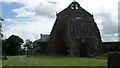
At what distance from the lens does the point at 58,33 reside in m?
47.5

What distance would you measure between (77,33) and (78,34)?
15.0 inches

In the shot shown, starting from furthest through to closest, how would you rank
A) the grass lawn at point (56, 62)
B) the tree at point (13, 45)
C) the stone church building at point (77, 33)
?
the tree at point (13, 45) < the stone church building at point (77, 33) < the grass lawn at point (56, 62)

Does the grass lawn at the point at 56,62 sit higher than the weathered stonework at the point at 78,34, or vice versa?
the weathered stonework at the point at 78,34

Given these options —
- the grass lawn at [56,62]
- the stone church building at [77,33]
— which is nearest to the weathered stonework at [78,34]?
the stone church building at [77,33]

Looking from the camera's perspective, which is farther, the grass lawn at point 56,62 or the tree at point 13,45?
the tree at point 13,45

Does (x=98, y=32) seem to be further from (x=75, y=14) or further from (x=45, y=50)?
(x=45, y=50)

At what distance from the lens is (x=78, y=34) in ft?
142

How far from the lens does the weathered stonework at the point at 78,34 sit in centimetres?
4284

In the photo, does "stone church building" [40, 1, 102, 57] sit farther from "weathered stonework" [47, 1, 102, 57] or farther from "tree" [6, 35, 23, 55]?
"tree" [6, 35, 23, 55]

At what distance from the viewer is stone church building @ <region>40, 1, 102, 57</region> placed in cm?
4284

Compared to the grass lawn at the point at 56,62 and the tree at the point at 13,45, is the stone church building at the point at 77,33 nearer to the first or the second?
the grass lawn at the point at 56,62

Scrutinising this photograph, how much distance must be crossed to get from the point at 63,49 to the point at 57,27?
689 centimetres

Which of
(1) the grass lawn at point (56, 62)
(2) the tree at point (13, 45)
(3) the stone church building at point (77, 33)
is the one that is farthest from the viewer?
(2) the tree at point (13, 45)

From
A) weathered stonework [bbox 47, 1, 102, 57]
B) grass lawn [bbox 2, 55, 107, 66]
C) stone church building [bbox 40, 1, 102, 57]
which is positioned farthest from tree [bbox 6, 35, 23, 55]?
grass lawn [bbox 2, 55, 107, 66]
